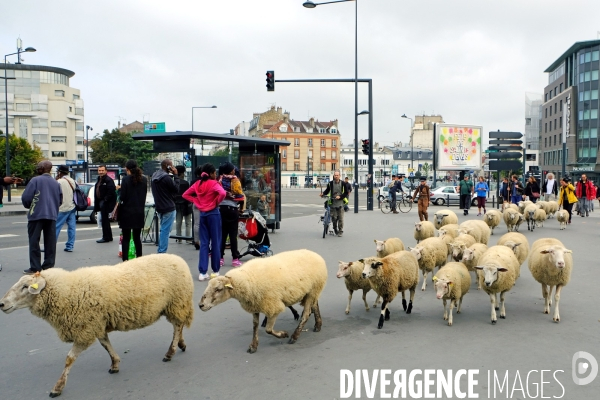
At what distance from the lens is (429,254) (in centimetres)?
888

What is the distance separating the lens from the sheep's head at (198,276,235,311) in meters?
5.24

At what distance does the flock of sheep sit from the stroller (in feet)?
12.8

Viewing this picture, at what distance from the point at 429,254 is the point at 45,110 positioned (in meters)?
84.2

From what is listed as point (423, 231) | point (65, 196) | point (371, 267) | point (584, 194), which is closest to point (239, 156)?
point (65, 196)

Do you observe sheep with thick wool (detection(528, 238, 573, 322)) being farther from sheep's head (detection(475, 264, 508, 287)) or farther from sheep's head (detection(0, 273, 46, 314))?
sheep's head (detection(0, 273, 46, 314))

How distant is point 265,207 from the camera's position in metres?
14.9

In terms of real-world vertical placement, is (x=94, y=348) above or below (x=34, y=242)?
below

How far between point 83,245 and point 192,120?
51822 millimetres

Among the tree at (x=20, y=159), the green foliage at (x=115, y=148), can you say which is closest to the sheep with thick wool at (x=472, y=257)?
the tree at (x=20, y=159)

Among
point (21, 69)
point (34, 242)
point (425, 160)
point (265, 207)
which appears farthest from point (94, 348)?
point (425, 160)

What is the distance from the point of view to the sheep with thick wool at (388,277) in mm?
6586

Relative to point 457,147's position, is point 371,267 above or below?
below

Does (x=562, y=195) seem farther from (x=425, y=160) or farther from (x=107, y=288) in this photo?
(x=425, y=160)

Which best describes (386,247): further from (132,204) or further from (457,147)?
(457,147)
